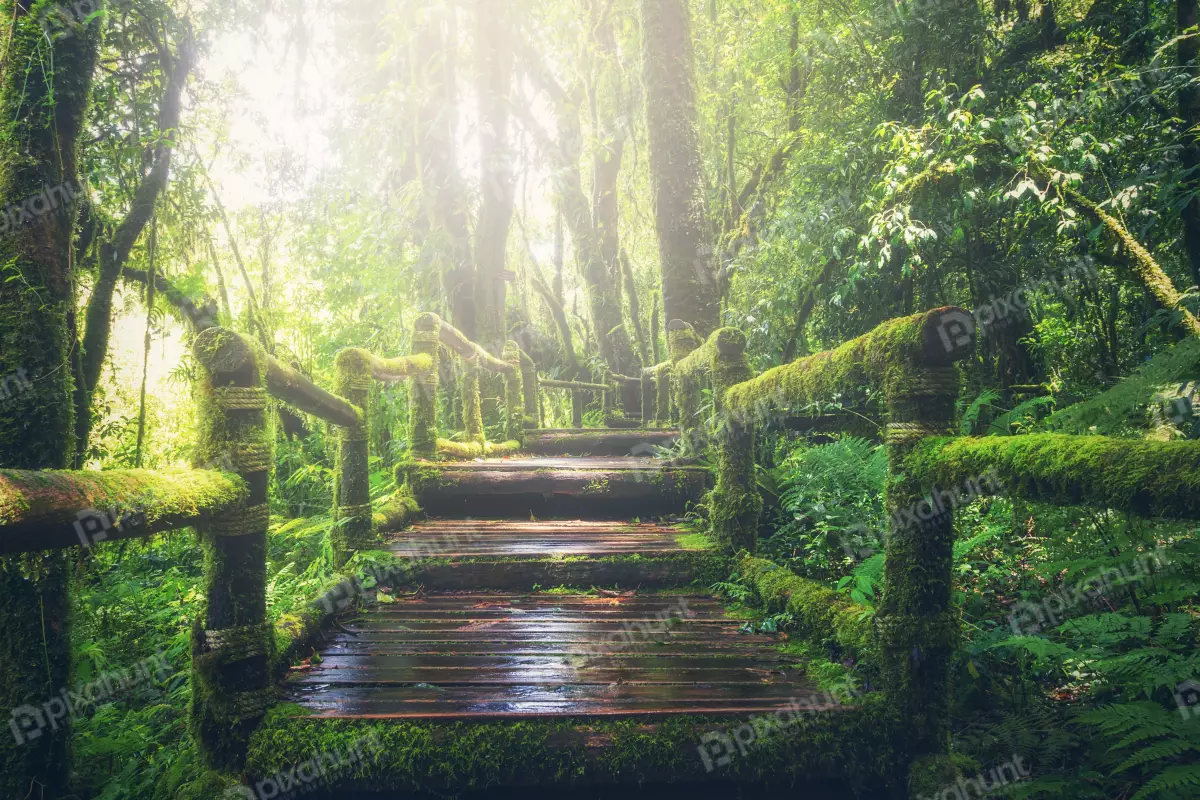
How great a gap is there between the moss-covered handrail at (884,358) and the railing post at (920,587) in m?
0.04

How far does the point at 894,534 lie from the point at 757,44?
8761mm

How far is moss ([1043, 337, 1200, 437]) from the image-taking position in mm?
2291

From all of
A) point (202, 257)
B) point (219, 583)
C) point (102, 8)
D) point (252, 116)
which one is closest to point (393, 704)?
point (219, 583)

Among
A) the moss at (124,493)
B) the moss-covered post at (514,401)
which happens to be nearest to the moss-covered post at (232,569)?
the moss at (124,493)

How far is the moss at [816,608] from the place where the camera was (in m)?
2.28

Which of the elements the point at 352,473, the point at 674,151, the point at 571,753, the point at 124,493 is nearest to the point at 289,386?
the point at 352,473

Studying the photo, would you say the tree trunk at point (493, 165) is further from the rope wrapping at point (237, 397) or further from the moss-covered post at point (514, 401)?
the rope wrapping at point (237, 397)

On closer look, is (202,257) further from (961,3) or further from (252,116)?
(961,3)

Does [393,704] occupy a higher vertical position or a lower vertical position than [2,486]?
lower

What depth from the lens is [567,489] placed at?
4859 mm

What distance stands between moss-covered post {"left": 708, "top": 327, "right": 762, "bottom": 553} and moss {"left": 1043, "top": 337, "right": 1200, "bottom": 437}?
1650mm

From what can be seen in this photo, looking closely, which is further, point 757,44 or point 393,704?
point 757,44

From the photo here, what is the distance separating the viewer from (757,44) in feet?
28.4

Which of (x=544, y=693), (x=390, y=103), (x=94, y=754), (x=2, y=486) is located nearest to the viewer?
(x=2, y=486)
